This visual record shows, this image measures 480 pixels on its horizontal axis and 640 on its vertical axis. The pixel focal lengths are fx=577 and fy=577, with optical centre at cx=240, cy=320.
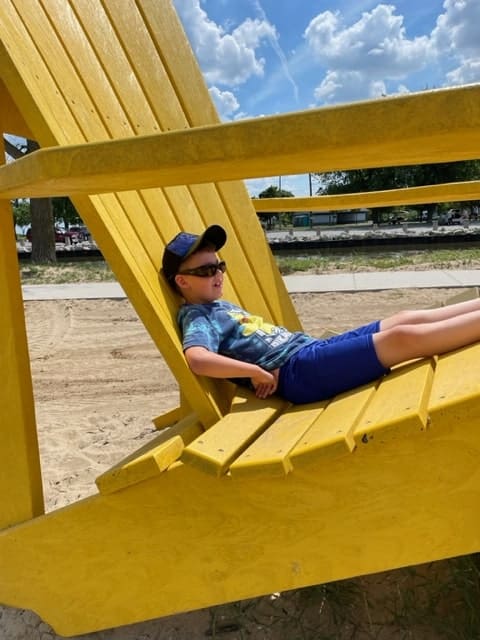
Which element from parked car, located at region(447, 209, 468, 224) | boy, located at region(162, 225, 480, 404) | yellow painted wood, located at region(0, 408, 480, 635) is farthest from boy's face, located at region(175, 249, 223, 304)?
parked car, located at region(447, 209, 468, 224)

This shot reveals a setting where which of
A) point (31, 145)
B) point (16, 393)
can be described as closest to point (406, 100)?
point (16, 393)

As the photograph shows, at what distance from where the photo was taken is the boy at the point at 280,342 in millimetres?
1563

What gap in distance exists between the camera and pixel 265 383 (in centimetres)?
170

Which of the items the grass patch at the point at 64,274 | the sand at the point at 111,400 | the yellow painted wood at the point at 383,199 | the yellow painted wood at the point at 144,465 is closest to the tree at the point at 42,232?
the grass patch at the point at 64,274

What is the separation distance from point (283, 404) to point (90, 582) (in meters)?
0.71

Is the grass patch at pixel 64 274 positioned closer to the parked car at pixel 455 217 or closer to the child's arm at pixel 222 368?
the child's arm at pixel 222 368

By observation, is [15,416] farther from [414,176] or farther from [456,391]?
[414,176]

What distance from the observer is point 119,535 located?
148 cm

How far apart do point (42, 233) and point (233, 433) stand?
1234 cm

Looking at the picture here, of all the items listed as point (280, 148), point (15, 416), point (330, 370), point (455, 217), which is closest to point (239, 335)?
point (330, 370)

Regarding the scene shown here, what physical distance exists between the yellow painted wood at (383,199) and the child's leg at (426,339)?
1.33 m

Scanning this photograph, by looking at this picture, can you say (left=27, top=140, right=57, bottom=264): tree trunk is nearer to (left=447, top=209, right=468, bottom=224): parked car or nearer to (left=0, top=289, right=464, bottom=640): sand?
(left=0, top=289, right=464, bottom=640): sand

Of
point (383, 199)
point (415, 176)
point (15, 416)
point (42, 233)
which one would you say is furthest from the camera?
point (415, 176)

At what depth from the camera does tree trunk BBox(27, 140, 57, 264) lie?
1264 cm
